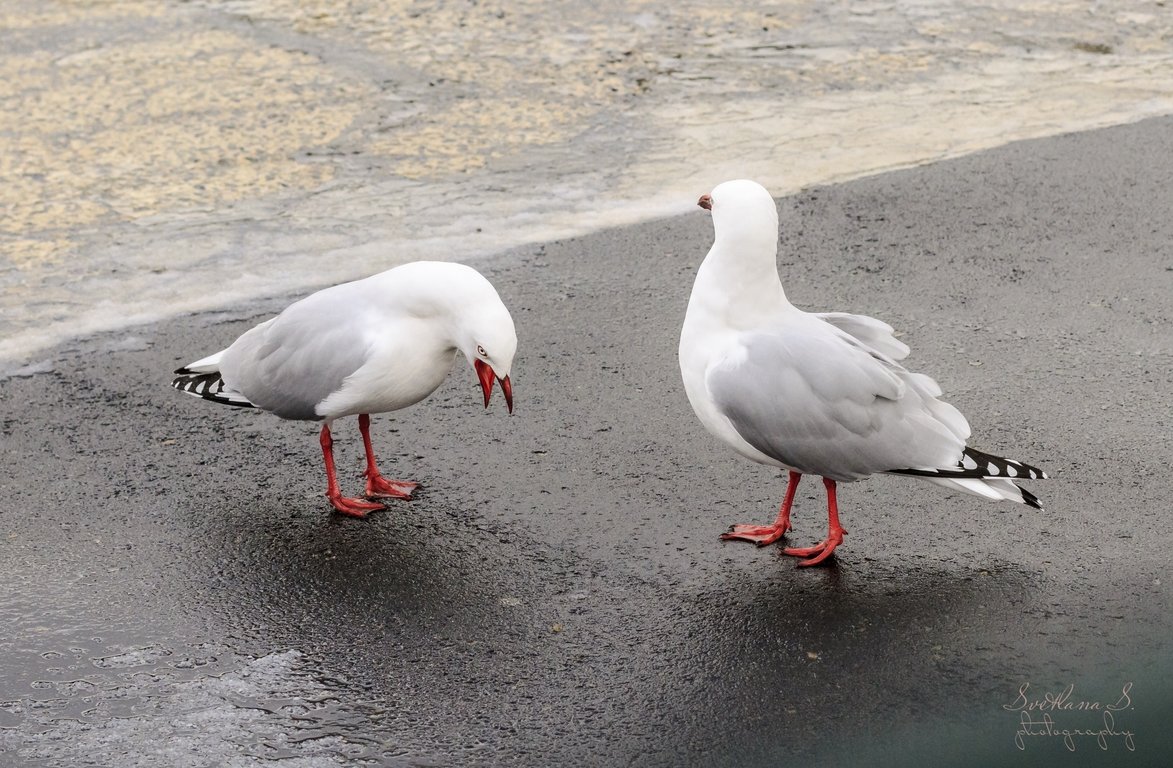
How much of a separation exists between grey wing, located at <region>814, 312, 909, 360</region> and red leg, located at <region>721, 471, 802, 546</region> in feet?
1.69

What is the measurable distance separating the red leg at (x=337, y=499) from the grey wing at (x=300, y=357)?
0.41 feet

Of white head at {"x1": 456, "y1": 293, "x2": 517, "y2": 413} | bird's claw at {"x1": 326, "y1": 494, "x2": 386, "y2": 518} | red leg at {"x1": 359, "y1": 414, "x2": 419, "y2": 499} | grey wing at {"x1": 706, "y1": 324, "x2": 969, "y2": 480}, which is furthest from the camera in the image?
red leg at {"x1": 359, "y1": 414, "x2": 419, "y2": 499}

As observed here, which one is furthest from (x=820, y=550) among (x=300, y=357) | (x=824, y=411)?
(x=300, y=357)

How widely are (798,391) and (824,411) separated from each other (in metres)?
0.10

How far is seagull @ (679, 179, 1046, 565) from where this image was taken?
4172 mm

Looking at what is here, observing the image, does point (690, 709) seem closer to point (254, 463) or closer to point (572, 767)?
point (572, 767)

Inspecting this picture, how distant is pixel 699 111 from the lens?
866 centimetres

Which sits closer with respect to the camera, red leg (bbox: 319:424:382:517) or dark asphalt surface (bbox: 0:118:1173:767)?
dark asphalt surface (bbox: 0:118:1173:767)

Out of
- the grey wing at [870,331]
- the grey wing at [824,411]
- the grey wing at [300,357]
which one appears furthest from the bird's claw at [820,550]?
the grey wing at [300,357]

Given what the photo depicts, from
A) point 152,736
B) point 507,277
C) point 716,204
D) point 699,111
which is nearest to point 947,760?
point 716,204

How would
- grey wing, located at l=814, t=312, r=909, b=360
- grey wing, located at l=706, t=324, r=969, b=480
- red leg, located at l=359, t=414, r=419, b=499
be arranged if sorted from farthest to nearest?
red leg, located at l=359, t=414, r=419, b=499
grey wing, located at l=814, t=312, r=909, b=360
grey wing, located at l=706, t=324, r=969, b=480
